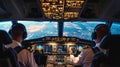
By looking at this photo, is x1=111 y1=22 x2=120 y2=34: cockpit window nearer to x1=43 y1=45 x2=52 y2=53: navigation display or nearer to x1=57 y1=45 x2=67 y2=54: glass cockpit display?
x1=57 y1=45 x2=67 y2=54: glass cockpit display

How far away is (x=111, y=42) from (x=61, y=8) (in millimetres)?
3458

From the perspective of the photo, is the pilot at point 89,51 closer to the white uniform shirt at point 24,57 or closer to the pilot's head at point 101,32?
the pilot's head at point 101,32

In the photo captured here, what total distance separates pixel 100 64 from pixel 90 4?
16.6 feet

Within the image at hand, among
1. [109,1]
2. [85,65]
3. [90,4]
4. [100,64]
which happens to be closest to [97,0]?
[90,4]

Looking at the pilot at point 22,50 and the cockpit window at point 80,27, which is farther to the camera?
the cockpit window at point 80,27

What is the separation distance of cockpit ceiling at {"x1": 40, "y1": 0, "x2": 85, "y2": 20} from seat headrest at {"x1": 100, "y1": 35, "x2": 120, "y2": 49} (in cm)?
271

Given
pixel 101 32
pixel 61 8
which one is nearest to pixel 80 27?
pixel 61 8

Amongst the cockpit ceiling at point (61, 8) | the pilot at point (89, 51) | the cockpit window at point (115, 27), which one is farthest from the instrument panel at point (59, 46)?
the pilot at point (89, 51)

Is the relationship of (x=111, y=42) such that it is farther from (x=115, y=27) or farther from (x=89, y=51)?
(x=115, y=27)

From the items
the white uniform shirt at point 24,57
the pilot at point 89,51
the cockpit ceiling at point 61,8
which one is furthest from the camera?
the cockpit ceiling at point 61,8

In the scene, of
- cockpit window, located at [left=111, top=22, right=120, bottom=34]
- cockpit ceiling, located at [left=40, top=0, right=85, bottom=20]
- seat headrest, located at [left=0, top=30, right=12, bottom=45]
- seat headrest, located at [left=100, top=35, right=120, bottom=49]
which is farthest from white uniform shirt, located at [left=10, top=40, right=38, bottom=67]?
cockpit window, located at [left=111, top=22, right=120, bottom=34]

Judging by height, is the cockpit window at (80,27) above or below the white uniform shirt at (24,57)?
below

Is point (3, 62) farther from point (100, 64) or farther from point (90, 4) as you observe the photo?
point (90, 4)

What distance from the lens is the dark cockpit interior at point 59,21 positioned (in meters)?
5.82
